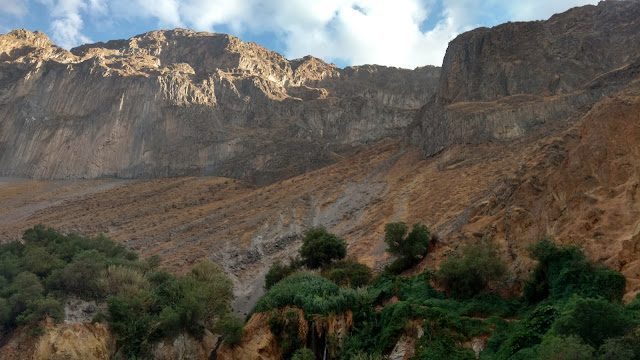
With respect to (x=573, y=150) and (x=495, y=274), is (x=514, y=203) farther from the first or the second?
(x=495, y=274)

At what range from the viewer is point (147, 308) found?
21.8m

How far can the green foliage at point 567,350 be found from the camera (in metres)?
10.3

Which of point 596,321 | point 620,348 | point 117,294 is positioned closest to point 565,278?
point 596,321

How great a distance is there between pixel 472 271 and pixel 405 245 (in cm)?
612

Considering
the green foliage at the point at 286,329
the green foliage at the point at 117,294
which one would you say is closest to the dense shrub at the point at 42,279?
the green foliage at the point at 117,294

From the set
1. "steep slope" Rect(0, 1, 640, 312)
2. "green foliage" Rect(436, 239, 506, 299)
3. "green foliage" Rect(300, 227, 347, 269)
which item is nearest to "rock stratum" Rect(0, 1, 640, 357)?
"steep slope" Rect(0, 1, 640, 312)

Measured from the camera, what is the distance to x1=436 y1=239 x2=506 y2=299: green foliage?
17.4 meters

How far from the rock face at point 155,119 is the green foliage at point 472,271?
4696 centimetres

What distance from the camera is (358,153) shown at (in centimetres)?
6925

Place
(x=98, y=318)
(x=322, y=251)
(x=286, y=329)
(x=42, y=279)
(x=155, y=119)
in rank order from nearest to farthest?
1. (x=286, y=329)
2. (x=98, y=318)
3. (x=42, y=279)
4. (x=322, y=251)
5. (x=155, y=119)

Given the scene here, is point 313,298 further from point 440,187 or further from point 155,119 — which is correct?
point 155,119

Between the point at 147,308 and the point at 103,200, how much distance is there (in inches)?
1676

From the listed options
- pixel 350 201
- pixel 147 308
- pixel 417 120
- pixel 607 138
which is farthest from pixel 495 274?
pixel 417 120

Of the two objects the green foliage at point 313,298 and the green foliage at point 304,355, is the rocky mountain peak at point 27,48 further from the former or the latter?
the green foliage at point 304,355
